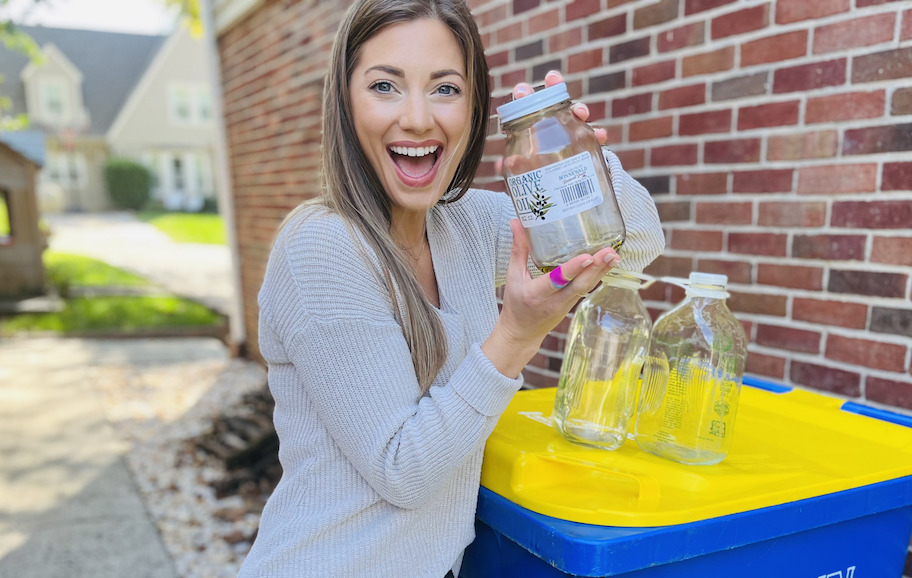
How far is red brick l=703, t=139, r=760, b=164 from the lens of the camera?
192 cm

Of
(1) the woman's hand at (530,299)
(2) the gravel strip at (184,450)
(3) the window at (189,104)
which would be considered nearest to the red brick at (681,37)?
(1) the woman's hand at (530,299)

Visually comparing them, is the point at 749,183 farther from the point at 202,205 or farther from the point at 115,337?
the point at 202,205

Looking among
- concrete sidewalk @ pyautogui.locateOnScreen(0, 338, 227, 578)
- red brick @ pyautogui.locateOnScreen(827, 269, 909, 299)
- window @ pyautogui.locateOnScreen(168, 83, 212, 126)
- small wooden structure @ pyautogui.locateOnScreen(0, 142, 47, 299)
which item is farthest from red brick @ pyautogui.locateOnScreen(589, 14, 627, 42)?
window @ pyautogui.locateOnScreen(168, 83, 212, 126)

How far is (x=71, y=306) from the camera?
29.8 feet

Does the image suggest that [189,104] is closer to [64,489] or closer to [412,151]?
[64,489]

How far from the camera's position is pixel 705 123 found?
204 cm

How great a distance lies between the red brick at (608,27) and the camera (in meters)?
2.27

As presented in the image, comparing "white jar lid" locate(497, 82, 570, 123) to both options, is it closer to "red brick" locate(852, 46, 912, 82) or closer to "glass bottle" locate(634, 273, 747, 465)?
"glass bottle" locate(634, 273, 747, 465)

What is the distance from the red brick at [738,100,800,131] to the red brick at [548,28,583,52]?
74 cm

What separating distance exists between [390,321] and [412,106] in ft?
1.37

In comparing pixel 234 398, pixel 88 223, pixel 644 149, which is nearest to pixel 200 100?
pixel 88 223

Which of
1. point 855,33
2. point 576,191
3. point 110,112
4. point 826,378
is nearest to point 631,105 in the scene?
point 855,33

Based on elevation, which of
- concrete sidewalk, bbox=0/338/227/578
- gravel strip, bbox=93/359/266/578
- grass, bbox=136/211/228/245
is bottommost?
gravel strip, bbox=93/359/266/578

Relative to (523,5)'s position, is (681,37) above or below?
below
